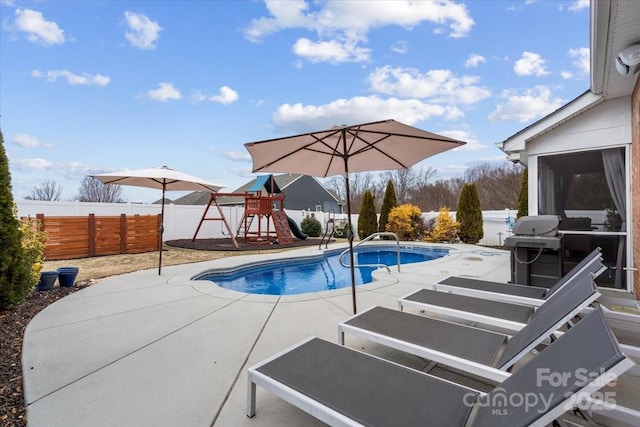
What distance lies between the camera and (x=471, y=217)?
12.5m

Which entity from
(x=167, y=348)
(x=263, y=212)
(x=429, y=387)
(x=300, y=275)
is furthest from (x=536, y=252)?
(x=263, y=212)

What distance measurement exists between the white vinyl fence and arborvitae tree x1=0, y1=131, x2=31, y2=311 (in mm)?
7608

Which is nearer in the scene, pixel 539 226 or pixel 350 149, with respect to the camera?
pixel 350 149

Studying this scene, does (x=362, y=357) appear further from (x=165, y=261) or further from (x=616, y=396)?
(x=165, y=261)

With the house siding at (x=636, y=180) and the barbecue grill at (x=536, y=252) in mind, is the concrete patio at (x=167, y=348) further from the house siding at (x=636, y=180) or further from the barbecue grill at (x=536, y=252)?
the house siding at (x=636, y=180)

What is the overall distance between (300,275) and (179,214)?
8.27 metres

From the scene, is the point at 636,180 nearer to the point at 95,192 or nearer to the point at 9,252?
the point at 9,252

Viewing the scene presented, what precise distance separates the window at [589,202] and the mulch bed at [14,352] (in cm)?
733

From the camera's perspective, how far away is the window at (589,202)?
16.8ft

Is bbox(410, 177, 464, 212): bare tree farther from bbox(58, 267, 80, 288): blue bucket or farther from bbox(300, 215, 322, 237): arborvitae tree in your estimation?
bbox(58, 267, 80, 288): blue bucket

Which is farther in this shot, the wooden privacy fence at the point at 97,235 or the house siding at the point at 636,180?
the wooden privacy fence at the point at 97,235

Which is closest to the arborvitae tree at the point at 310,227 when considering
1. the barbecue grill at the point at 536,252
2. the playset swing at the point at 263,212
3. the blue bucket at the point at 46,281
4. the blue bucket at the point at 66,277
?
the playset swing at the point at 263,212

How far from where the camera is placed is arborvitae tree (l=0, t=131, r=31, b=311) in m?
4.16

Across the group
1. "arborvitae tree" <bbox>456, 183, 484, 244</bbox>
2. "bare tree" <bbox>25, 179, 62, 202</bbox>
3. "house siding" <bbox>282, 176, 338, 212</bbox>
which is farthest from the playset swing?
"bare tree" <bbox>25, 179, 62, 202</bbox>
